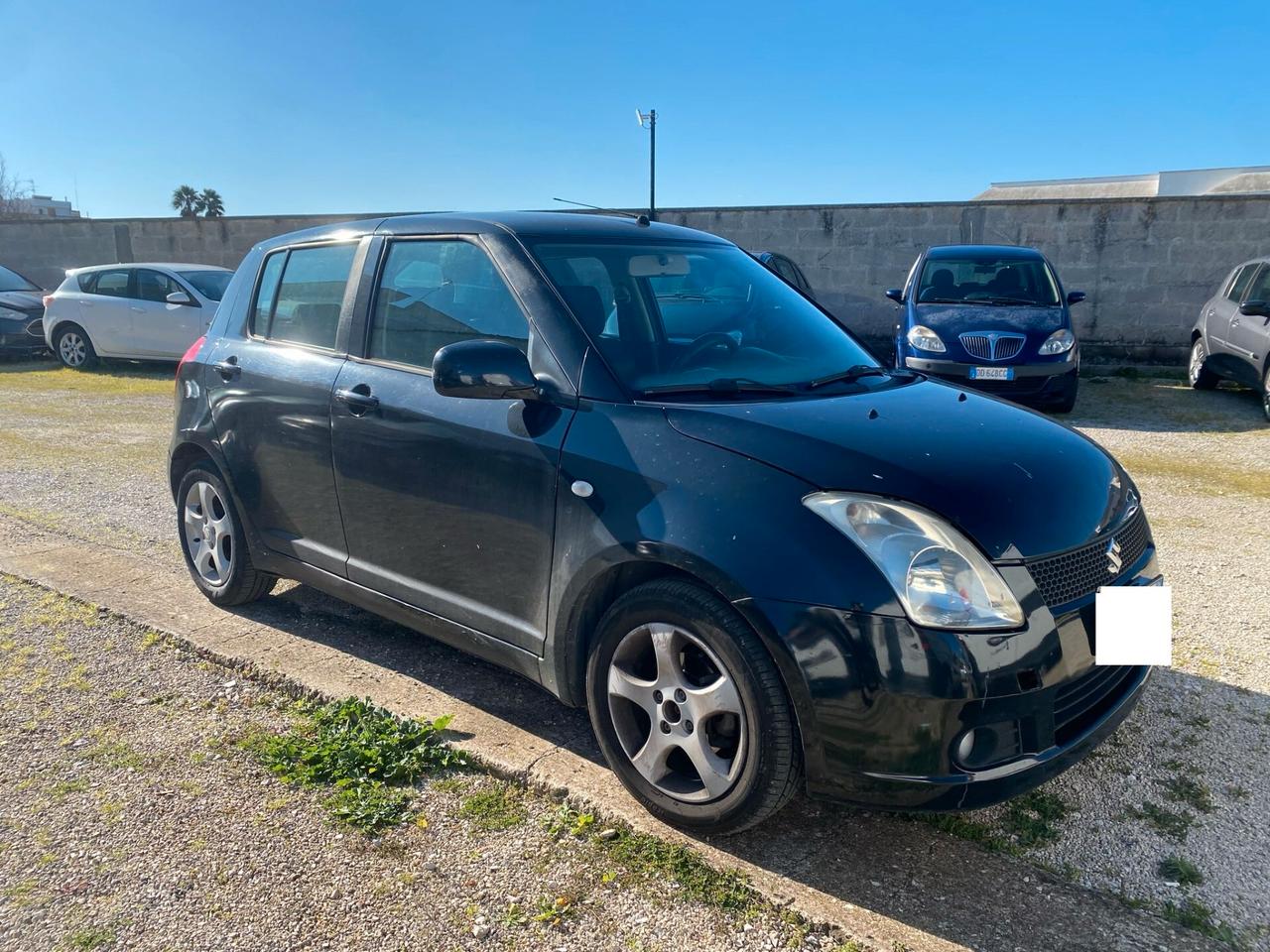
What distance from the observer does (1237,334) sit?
10039mm

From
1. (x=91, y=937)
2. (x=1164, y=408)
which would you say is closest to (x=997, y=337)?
(x=1164, y=408)

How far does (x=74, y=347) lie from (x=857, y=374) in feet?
47.5

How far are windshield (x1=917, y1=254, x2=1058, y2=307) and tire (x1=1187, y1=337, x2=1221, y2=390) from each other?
2.53 metres

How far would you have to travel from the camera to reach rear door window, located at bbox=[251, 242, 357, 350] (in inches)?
152

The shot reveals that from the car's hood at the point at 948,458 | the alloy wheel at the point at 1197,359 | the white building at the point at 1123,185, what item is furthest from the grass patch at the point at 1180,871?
the white building at the point at 1123,185

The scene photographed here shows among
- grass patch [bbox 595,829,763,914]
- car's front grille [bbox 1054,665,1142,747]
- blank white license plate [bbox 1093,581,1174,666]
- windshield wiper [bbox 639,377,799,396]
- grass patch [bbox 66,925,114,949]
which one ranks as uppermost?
windshield wiper [bbox 639,377,799,396]

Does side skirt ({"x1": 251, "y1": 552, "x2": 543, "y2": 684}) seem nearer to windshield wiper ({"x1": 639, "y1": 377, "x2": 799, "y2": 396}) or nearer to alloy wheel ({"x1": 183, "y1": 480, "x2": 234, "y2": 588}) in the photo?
alloy wheel ({"x1": 183, "y1": 480, "x2": 234, "y2": 588})

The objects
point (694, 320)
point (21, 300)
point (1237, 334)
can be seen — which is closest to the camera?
point (694, 320)

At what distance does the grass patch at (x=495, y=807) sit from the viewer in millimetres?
2787

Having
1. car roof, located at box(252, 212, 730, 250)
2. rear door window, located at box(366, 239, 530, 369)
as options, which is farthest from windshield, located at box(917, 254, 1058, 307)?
rear door window, located at box(366, 239, 530, 369)

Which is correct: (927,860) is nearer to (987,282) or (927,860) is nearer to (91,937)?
(91,937)

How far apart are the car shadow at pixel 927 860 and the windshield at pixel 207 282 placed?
443 inches

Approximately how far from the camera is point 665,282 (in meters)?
3.51

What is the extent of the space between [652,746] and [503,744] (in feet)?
2.28
